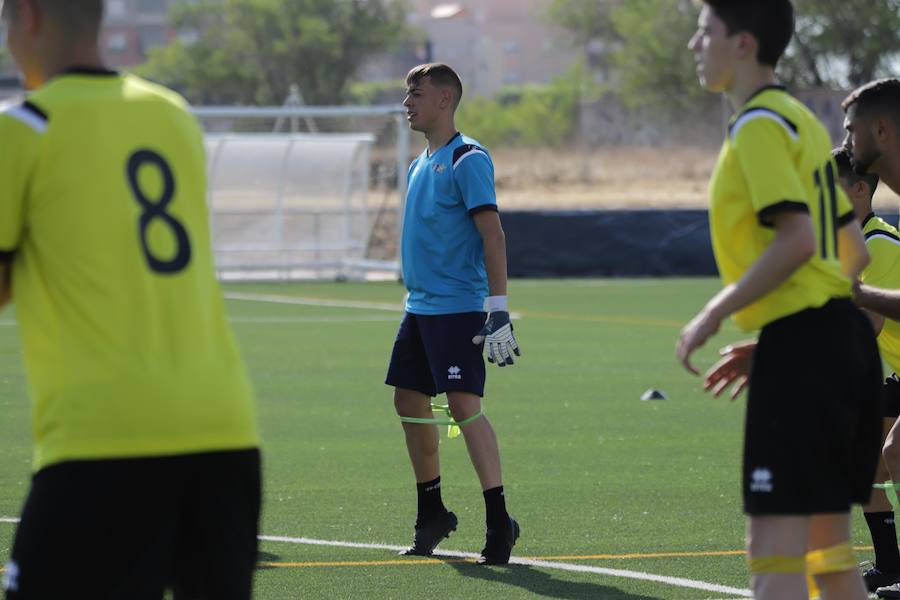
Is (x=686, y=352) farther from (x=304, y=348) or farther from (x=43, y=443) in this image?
(x=304, y=348)

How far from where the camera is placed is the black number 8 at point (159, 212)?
10.9ft

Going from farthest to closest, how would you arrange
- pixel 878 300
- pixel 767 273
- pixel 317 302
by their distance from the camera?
pixel 317 302 < pixel 878 300 < pixel 767 273

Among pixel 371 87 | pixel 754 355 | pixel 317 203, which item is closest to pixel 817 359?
pixel 754 355

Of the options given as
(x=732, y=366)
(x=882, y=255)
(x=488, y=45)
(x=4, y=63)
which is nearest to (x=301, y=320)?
(x=882, y=255)

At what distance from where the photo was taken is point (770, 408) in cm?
407

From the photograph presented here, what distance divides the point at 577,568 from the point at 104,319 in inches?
140

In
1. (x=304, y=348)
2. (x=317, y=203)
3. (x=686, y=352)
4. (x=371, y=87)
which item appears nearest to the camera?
(x=686, y=352)

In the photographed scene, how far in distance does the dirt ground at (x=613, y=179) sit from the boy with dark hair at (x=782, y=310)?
32.2m

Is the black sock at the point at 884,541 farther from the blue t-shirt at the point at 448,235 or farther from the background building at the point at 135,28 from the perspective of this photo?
the background building at the point at 135,28

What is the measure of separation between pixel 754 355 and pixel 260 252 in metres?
24.6

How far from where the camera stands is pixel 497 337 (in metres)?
6.72

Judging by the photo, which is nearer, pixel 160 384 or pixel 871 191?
pixel 160 384

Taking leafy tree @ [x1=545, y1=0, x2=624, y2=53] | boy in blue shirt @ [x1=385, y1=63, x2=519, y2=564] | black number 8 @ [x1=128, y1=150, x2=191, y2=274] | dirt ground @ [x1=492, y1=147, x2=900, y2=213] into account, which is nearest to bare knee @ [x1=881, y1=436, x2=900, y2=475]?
boy in blue shirt @ [x1=385, y1=63, x2=519, y2=564]

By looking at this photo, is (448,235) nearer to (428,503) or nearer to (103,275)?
(428,503)
